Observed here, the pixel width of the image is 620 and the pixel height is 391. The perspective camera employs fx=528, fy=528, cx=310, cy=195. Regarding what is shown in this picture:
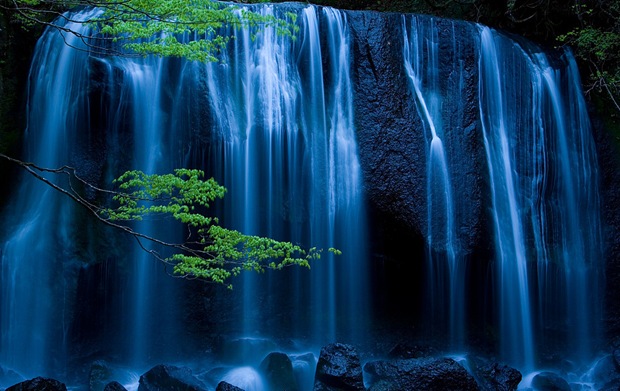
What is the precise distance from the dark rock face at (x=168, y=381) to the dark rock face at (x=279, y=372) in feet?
3.71

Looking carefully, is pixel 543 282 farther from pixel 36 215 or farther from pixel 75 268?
pixel 36 215

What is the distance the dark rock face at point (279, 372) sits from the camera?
8.18 metres

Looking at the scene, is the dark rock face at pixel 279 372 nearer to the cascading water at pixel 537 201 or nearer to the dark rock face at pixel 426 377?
A: the dark rock face at pixel 426 377

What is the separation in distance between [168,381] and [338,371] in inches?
96.3

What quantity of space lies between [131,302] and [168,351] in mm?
1097

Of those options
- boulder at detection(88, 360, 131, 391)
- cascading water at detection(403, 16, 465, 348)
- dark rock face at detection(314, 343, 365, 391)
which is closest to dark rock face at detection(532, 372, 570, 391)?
cascading water at detection(403, 16, 465, 348)

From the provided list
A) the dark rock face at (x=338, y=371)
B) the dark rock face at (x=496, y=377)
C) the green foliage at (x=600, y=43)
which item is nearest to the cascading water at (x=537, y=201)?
the green foliage at (x=600, y=43)

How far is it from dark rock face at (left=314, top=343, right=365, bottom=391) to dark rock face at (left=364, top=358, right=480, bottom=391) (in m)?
0.32

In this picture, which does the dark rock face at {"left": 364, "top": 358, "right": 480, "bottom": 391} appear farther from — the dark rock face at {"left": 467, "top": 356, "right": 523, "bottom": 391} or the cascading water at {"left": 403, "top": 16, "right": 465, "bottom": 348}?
the cascading water at {"left": 403, "top": 16, "right": 465, "bottom": 348}

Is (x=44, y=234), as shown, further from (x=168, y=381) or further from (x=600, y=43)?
(x=600, y=43)

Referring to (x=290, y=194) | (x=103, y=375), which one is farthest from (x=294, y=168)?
(x=103, y=375)

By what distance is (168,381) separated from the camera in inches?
298

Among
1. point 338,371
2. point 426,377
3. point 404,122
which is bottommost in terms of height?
point 426,377

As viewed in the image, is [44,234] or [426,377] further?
[44,234]
